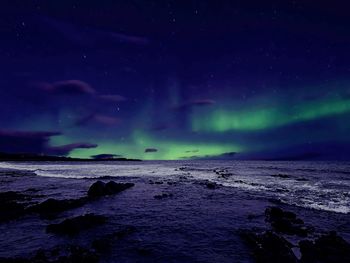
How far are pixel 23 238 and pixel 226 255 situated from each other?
1010 cm

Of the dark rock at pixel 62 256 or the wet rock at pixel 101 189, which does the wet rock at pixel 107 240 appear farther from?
the wet rock at pixel 101 189

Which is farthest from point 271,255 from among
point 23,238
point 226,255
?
point 23,238

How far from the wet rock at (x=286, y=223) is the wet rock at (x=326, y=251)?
2386 millimetres

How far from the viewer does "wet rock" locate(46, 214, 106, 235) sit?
46.1 ft

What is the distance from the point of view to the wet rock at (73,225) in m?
14.1

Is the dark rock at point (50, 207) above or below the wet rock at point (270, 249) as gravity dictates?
above

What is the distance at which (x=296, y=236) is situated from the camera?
1363cm

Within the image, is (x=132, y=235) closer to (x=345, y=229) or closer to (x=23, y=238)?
(x=23, y=238)

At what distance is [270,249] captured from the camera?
1117 centimetres

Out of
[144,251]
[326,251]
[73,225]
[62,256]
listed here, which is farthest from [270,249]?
[73,225]

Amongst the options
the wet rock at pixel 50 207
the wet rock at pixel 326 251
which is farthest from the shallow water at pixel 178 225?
the wet rock at pixel 326 251

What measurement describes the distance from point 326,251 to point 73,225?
12.4 metres

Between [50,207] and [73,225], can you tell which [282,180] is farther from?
[73,225]

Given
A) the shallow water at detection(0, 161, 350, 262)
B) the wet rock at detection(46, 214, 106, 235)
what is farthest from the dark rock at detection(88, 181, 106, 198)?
the wet rock at detection(46, 214, 106, 235)
